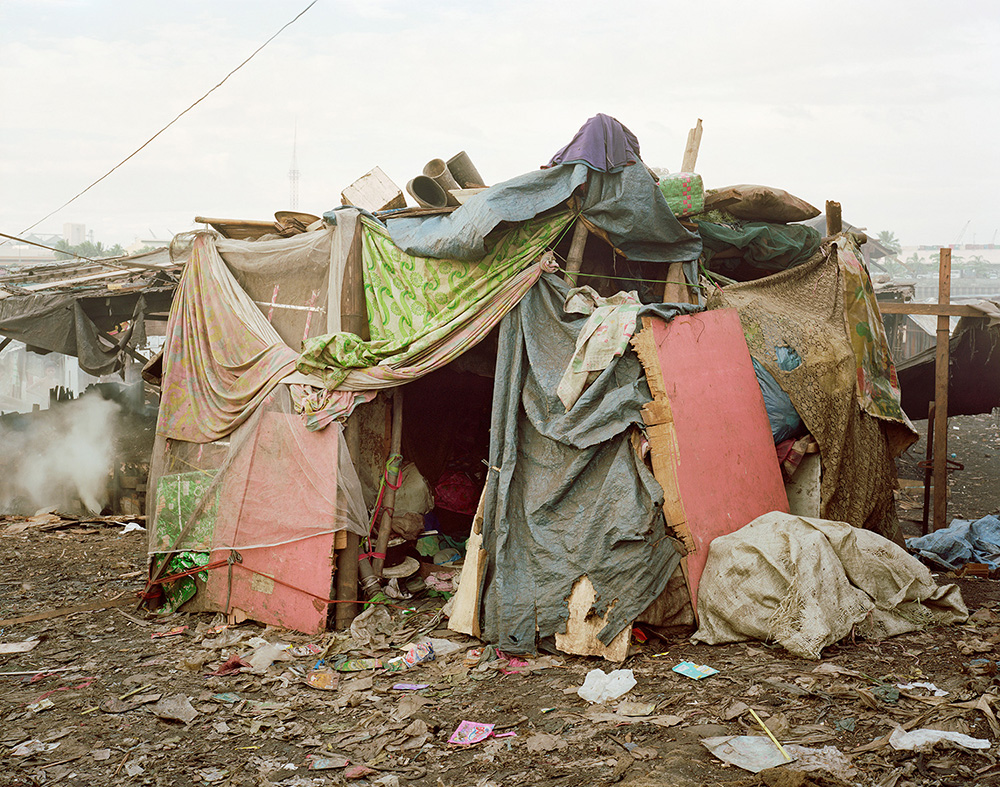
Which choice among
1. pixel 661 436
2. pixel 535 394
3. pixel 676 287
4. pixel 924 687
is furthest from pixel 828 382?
pixel 924 687

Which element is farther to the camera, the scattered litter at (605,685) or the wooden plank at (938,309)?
the wooden plank at (938,309)

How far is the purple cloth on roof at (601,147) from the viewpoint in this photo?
216 inches

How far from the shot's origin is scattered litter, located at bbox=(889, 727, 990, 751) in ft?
A: 11.3

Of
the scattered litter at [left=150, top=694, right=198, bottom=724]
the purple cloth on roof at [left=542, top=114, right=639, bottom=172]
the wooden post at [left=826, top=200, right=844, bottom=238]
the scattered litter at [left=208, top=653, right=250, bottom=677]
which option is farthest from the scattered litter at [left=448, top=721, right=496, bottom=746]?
the wooden post at [left=826, top=200, right=844, bottom=238]

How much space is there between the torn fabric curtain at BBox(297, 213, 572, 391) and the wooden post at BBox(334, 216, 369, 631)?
71 millimetres

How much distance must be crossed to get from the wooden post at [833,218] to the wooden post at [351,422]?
13.6ft

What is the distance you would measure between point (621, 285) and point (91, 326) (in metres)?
7.89

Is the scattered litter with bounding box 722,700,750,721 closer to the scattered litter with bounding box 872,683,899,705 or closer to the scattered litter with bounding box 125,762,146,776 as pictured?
the scattered litter with bounding box 872,683,899,705

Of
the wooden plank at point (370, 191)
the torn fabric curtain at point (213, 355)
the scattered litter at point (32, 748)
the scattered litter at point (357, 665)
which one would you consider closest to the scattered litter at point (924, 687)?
the scattered litter at point (357, 665)

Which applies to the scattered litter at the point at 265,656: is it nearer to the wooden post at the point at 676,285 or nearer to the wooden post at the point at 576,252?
the wooden post at the point at 576,252

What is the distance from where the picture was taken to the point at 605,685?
15.1ft

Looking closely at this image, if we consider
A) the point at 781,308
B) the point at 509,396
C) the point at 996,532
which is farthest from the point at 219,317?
the point at 996,532

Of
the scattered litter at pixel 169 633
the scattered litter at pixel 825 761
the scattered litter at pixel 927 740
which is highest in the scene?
the scattered litter at pixel 927 740

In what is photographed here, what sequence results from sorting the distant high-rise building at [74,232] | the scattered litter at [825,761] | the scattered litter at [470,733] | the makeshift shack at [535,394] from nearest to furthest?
the scattered litter at [825,761]
the scattered litter at [470,733]
the makeshift shack at [535,394]
the distant high-rise building at [74,232]
